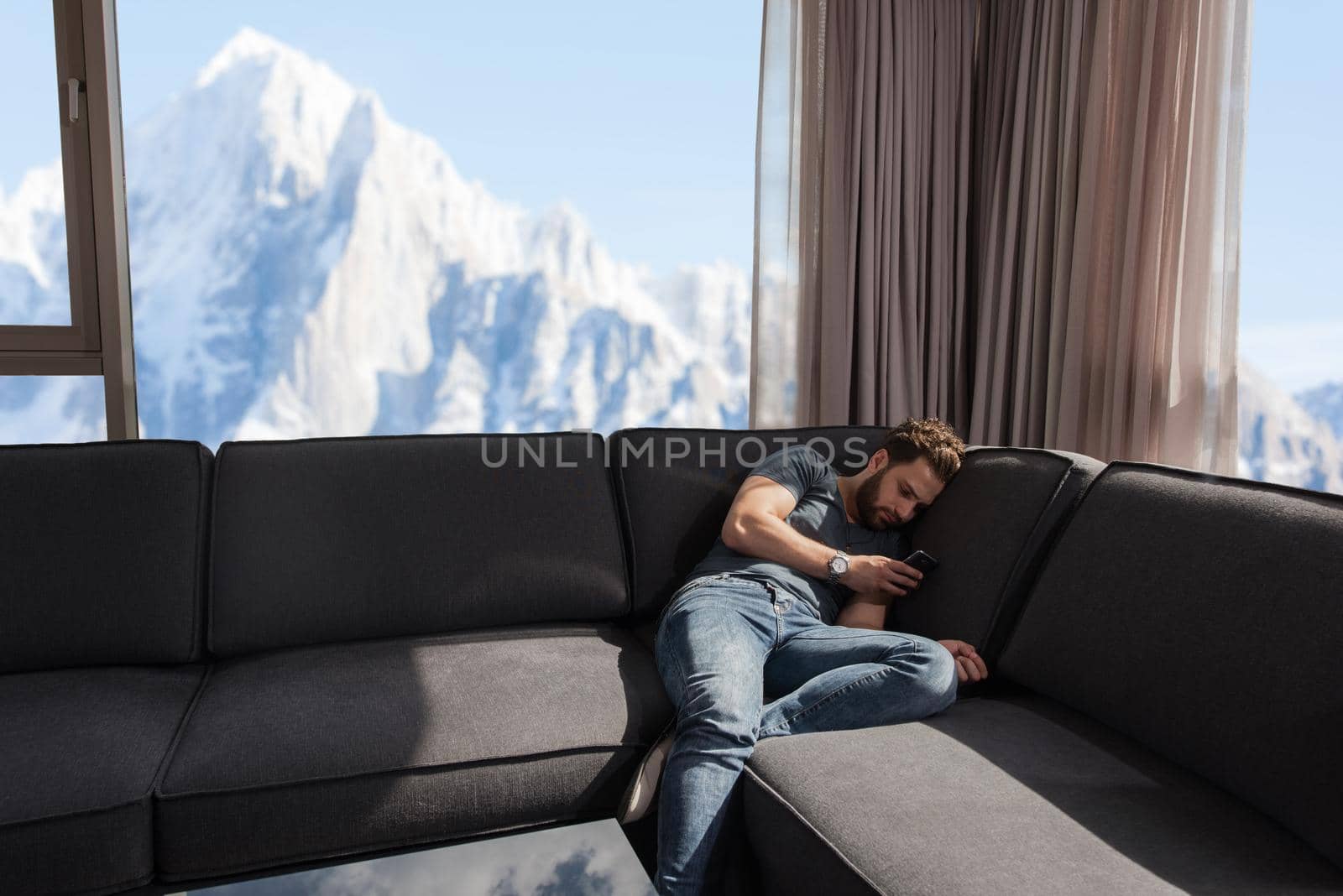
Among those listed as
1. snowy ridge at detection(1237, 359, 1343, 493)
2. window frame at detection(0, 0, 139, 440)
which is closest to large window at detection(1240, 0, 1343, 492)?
snowy ridge at detection(1237, 359, 1343, 493)

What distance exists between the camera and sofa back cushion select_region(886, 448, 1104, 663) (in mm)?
1726

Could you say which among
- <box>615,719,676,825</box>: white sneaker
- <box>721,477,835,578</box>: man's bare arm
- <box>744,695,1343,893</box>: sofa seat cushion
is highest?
<box>721,477,835,578</box>: man's bare arm

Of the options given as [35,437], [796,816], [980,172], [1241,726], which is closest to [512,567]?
[796,816]

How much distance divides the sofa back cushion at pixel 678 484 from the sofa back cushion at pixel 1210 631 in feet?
2.44

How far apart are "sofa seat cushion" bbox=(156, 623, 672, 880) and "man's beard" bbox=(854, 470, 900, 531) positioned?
0.60 meters

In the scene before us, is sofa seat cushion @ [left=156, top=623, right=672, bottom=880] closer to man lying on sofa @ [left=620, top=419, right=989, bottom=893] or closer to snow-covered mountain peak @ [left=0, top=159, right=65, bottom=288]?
man lying on sofa @ [left=620, top=419, right=989, bottom=893]

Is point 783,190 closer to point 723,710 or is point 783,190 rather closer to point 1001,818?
point 723,710

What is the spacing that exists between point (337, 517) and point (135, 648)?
1.48 ft

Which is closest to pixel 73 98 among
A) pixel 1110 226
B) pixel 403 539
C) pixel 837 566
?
pixel 403 539

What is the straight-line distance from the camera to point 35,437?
2.69 m

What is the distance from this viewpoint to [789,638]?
1.77 m

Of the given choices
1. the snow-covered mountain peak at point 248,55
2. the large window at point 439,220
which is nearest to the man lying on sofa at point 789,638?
the large window at point 439,220

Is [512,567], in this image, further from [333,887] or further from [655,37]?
[655,37]

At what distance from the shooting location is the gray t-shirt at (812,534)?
1.89 meters
